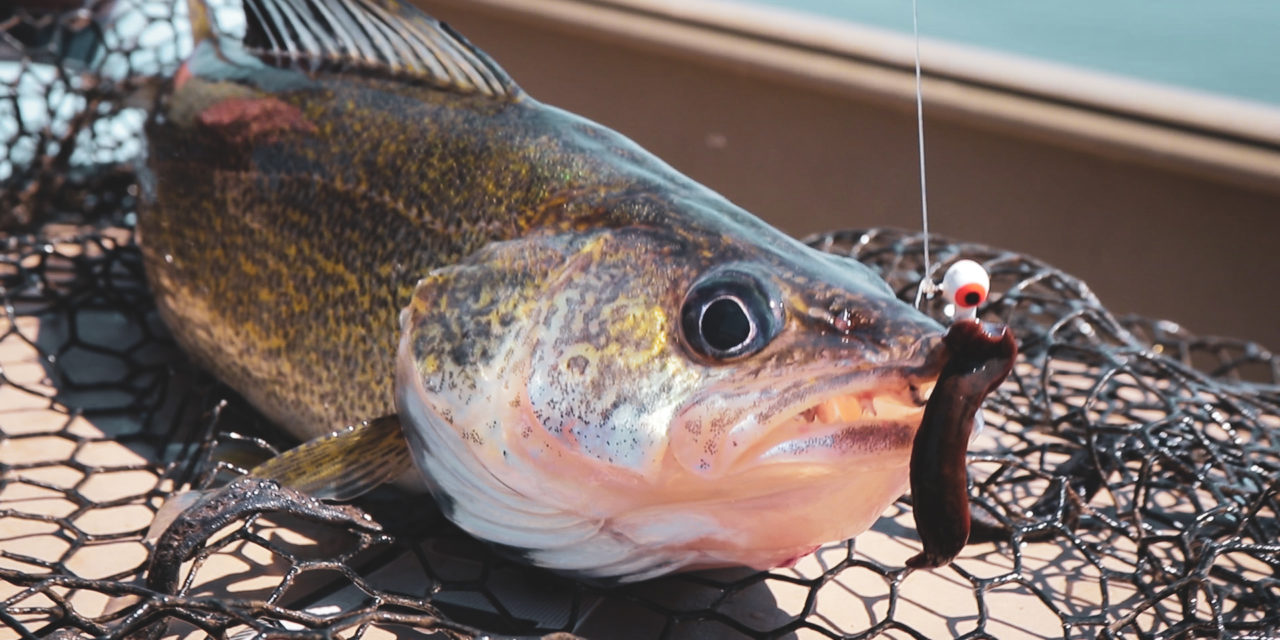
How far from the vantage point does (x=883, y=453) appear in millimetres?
1199

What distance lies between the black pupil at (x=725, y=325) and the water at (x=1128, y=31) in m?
2.75

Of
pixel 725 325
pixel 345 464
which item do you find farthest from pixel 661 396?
pixel 345 464

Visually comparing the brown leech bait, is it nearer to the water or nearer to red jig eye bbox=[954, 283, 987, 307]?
red jig eye bbox=[954, 283, 987, 307]

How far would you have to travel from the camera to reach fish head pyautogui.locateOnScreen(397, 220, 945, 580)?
1.21 metres

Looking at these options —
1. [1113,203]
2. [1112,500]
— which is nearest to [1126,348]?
[1112,500]

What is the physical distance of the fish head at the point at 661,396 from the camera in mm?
1209

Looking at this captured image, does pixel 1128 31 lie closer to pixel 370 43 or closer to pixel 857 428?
pixel 370 43

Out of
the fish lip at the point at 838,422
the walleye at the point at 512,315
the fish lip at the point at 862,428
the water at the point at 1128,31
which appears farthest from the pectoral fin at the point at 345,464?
the water at the point at 1128,31

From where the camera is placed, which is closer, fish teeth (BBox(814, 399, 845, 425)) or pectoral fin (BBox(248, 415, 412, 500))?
fish teeth (BBox(814, 399, 845, 425))

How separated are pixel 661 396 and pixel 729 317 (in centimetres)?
13

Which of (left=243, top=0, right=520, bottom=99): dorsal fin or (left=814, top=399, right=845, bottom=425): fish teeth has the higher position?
(left=243, top=0, right=520, bottom=99): dorsal fin

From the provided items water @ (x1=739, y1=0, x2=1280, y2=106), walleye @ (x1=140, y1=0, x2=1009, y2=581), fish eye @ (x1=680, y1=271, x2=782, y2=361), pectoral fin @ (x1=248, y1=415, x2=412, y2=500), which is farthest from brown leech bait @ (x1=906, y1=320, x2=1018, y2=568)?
water @ (x1=739, y1=0, x2=1280, y2=106)

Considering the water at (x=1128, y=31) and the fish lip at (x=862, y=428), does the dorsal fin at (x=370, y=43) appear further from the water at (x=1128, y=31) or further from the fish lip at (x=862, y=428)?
the water at (x=1128, y=31)

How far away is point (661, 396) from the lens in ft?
4.26
